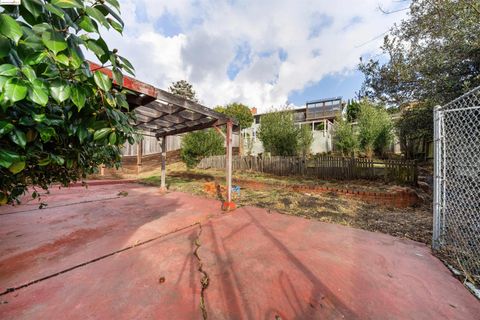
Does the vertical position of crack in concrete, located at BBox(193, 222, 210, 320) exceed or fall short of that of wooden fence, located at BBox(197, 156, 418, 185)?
it falls short

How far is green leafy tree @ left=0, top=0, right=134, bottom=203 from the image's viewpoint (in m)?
0.62

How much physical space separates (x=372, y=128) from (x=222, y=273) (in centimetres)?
1430

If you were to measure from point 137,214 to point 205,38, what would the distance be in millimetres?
15342

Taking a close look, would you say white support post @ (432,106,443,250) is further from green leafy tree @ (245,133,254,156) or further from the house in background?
green leafy tree @ (245,133,254,156)


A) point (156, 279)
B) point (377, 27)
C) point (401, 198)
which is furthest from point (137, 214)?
point (377, 27)

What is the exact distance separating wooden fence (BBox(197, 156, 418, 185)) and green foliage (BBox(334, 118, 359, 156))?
19.7 ft

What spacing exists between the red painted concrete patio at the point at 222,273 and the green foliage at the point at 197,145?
874cm

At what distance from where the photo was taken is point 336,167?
781 cm

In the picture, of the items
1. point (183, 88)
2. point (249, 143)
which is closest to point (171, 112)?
point (249, 143)

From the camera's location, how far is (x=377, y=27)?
17.5ft

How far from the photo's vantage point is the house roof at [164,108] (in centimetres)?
262

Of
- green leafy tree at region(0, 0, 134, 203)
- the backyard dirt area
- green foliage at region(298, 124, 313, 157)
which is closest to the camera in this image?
green leafy tree at region(0, 0, 134, 203)

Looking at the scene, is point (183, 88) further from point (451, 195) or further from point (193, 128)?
point (451, 195)

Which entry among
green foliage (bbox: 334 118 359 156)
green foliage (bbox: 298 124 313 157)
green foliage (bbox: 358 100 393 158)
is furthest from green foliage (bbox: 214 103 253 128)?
green foliage (bbox: 358 100 393 158)
